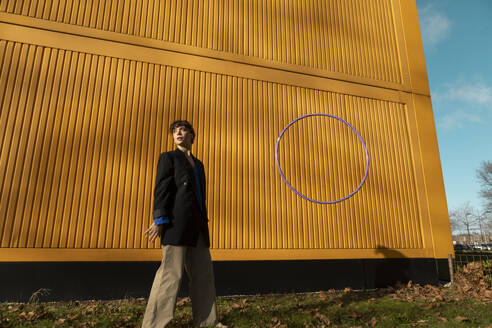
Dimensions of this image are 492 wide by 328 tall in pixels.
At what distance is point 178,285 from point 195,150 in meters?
2.78

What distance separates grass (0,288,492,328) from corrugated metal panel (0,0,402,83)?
445cm

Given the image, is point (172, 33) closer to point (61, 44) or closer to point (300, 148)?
point (61, 44)

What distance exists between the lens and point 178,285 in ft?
8.87

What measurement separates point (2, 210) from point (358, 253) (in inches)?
222

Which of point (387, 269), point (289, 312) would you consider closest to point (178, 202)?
point (289, 312)

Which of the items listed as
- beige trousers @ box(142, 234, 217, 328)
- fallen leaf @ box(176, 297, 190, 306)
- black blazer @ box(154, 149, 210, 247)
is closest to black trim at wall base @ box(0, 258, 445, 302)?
fallen leaf @ box(176, 297, 190, 306)

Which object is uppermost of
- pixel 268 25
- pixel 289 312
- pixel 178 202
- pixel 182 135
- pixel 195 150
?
pixel 268 25

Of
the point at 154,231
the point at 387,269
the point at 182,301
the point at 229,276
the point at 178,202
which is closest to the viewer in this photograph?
the point at 154,231

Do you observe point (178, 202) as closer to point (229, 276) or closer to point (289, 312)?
point (289, 312)

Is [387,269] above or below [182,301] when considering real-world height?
above

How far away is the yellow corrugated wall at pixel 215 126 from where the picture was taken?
4.48 meters

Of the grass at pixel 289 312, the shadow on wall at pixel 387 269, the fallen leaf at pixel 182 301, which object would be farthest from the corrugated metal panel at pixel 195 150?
the fallen leaf at pixel 182 301

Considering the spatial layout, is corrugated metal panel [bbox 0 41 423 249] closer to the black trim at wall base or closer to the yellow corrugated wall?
the yellow corrugated wall

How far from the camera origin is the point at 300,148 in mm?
5711
